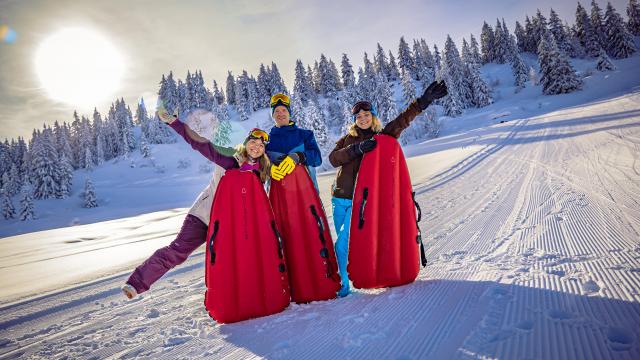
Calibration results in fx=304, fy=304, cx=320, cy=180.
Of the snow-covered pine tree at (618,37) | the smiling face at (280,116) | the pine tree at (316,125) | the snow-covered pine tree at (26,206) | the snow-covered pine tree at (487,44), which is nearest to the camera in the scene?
the smiling face at (280,116)

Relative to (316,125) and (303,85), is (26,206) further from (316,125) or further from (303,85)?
(303,85)

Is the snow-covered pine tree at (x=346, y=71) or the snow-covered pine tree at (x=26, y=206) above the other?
the snow-covered pine tree at (x=346, y=71)

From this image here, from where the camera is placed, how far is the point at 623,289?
2.34 metres

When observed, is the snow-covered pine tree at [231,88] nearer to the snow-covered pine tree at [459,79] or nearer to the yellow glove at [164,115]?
the snow-covered pine tree at [459,79]

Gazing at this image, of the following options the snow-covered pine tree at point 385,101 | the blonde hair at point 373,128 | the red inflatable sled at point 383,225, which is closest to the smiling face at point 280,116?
the blonde hair at point 373,128

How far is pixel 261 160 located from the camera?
12.2 feet

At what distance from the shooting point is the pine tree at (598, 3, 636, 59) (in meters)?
57.2

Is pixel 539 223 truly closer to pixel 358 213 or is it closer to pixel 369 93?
pixel 358 213

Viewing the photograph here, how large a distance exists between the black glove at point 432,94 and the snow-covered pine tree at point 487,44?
90.7m

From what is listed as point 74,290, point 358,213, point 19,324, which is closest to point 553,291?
point 358,213

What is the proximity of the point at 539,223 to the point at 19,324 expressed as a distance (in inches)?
279

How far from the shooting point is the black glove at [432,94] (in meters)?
3.71

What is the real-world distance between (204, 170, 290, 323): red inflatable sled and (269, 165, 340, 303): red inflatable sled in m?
0.22

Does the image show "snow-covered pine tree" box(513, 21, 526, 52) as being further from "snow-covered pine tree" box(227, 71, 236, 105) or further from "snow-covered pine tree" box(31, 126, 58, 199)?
"snow-covered pine tree" box(31, 126, 58, 199)
